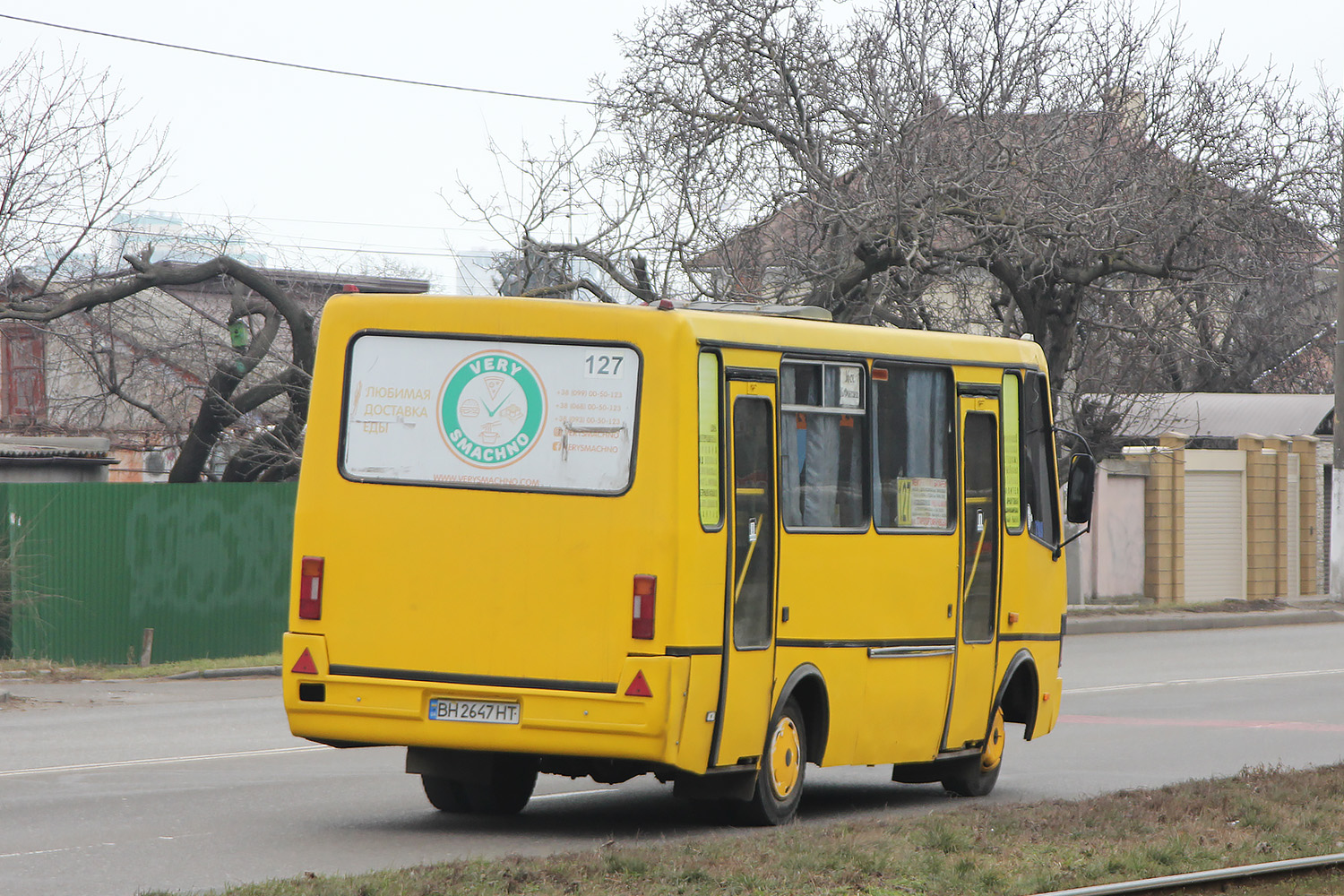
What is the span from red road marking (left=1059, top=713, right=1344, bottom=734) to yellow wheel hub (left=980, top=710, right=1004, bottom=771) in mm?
4197

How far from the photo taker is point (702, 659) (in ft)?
26.6

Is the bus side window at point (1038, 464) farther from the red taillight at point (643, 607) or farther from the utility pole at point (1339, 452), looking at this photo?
the utility pole at point (1339, 452)

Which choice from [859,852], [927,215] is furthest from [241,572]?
[859,852]

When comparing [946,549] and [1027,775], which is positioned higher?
[946,549]

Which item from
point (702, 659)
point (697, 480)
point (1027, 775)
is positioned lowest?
point (1027, 775)

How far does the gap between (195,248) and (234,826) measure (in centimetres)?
1926

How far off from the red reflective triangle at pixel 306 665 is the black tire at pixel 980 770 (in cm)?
420

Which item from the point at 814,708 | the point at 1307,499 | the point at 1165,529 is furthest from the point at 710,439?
the point at 1307,499

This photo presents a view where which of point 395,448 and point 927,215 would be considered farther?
point 927,215

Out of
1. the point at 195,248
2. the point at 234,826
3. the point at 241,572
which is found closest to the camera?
the point at 234,826

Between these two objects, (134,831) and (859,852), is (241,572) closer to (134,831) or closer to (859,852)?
(134,831)

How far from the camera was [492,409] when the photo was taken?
831 cm

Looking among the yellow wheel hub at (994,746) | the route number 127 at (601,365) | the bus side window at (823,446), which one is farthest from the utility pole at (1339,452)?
the route number 127 at (601,365)

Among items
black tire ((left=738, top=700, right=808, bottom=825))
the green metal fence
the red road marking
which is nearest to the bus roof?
black tire ((left=738, top=700, right=808, bottom=825))
